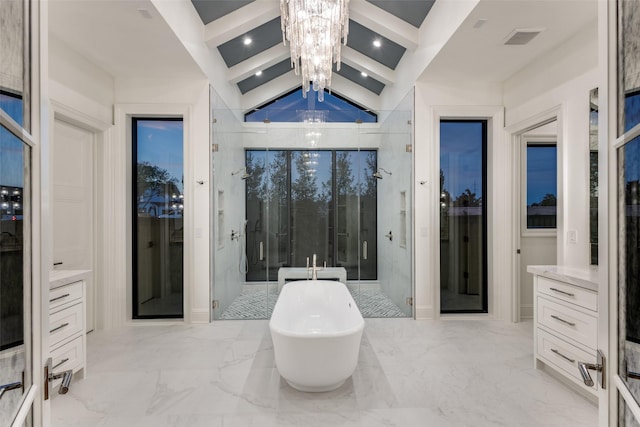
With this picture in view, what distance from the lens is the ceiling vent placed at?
2.69 m

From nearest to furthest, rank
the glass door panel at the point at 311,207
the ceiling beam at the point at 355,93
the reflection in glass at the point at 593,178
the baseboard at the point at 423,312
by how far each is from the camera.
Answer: the reflection in glass at the point at 593,178, the baseboard at the point at 423,312, the glass door panel at the point at 311,207, the ceiling beam at the point at 355,93

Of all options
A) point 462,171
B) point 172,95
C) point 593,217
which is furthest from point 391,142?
point 172,95

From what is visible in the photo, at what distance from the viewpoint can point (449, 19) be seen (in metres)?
2.86

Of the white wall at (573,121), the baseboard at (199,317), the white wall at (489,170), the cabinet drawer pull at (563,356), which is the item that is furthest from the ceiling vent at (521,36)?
the baseboard at (199,317)

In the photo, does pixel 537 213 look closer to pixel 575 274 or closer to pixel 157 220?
→ pixel 575 274

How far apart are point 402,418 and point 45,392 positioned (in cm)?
184

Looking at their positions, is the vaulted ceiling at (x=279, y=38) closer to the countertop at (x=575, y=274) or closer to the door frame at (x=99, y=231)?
the door frame at (x=99, y=231)

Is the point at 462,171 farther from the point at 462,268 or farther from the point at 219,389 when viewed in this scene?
the point at 219,389

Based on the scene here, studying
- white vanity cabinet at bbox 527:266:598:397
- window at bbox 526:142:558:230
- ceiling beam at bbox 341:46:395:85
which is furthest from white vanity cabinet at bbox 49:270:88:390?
window at bbox 526:142:558:230

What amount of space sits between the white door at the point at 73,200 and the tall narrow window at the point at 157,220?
43 centimetres

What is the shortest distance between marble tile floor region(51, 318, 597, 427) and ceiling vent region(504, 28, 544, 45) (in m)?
2.76

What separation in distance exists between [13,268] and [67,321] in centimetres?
206

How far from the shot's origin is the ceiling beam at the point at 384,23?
3533 millimetres

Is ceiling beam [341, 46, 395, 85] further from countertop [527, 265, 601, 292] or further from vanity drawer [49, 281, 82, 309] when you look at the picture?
vanity drawer [49, 281, 82, 309]
